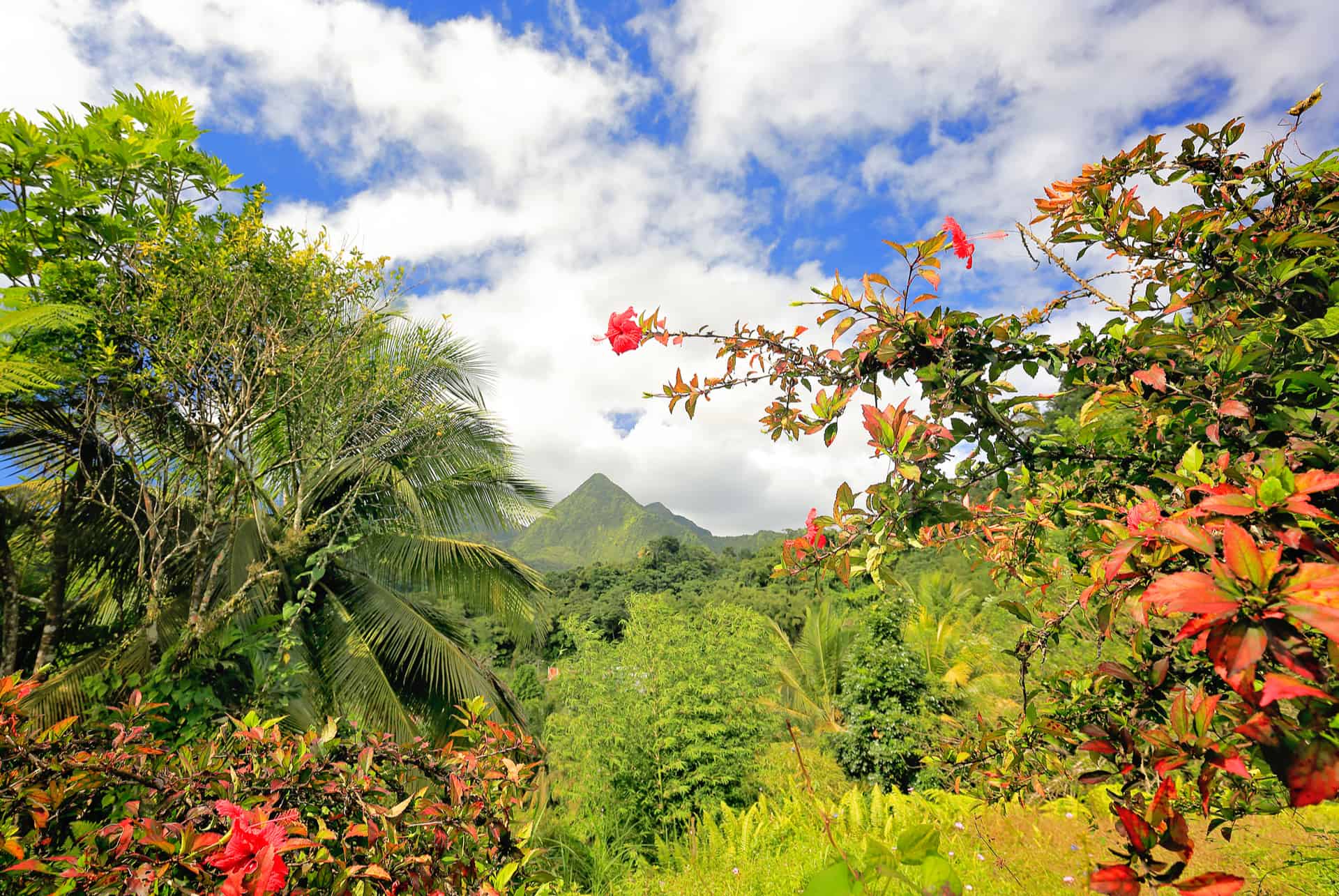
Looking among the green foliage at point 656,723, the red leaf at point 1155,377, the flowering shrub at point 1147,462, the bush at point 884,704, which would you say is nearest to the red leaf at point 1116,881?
the flowering shrub at point 1147,462

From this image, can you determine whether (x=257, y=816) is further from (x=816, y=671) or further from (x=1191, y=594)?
(x=816, y=671)

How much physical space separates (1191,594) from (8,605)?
5.57 meters

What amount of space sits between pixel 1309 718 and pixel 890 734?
31.1 ft

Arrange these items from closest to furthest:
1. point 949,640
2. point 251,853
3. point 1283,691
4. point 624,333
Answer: point 1283,691 < point 251,853 < point 624,333 < point 949,640

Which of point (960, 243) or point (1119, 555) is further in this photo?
point (960, 243)

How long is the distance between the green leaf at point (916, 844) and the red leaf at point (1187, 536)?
0.40 metres

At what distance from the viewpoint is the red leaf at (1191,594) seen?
52 cm

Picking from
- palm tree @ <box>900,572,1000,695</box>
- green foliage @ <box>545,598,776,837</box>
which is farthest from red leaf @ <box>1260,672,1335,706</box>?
palm tree @ <box>900,572,1000,695</box>

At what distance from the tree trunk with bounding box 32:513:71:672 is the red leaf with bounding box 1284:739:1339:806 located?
5.50 metres

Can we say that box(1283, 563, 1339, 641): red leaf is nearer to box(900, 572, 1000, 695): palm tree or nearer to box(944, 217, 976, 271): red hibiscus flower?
box(944, 217, 976, 271): red hibiscus flower

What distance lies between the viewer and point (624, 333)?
138 centimetres

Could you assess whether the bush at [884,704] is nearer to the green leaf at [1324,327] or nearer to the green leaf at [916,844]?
the green leaf at [1324,327]

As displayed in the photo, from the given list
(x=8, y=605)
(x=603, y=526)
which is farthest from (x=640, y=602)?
(x=603, y=526)

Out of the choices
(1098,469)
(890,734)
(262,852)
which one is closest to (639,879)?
(262,852)
